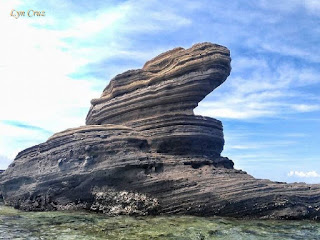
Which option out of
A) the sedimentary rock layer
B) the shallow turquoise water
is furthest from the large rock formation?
the shallow turquoise water

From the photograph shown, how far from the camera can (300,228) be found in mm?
23484

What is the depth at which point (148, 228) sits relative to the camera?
22125mm

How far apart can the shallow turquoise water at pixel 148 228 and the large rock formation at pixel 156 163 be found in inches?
82.4

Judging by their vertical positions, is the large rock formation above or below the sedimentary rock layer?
below

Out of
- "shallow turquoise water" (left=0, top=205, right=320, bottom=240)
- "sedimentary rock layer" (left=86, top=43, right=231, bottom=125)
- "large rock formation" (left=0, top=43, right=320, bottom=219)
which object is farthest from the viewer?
"sedimentary rock layer" (left=86, top=43, right=231, bottom=125)

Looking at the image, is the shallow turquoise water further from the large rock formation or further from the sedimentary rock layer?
the sedimentary rock layer

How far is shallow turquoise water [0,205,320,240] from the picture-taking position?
66.4 ft

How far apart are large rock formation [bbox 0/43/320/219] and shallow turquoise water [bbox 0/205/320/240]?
209 cm

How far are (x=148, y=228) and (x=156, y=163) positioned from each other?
9166 millimetres

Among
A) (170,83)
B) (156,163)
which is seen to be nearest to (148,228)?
(156,163)

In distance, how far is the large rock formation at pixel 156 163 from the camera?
27500 millimetres

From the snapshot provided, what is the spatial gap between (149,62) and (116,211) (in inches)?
756

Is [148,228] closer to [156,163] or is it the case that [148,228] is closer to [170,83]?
[156,163]

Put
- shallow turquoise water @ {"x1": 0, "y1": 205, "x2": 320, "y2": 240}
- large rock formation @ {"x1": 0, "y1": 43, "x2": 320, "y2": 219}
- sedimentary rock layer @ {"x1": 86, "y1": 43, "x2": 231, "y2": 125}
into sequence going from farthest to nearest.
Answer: sedimentary rock layer @ {"x1": 86, "y1": 43, "x2": 231, "y2": 125}
large rock formation @ {"x1": 0, "y1": 43, "x2": 320, "y2": 219}
shallow turquoise water @ {"x1": 0, "y1": 205, "x2": 320, "y2": 240}
